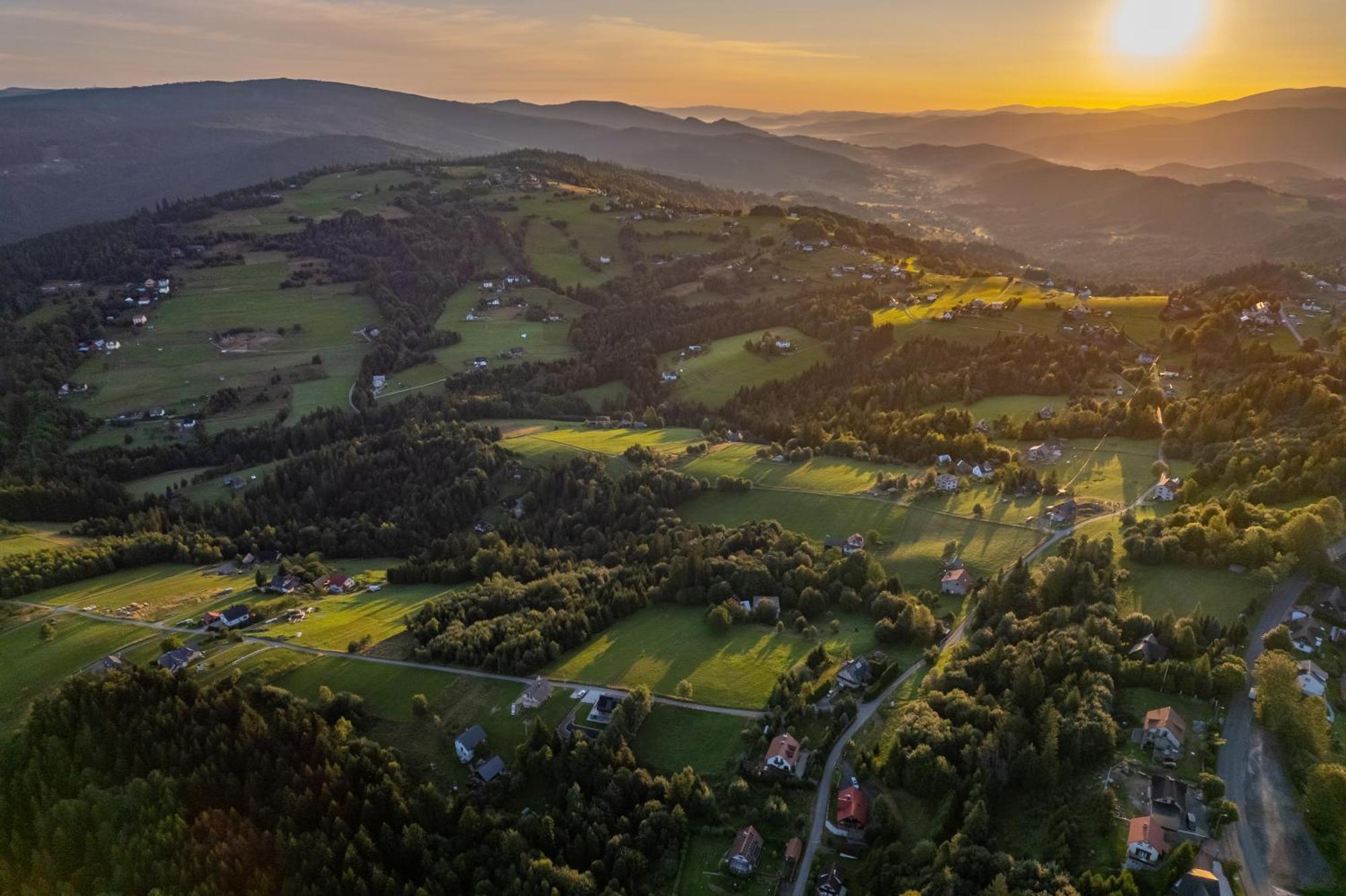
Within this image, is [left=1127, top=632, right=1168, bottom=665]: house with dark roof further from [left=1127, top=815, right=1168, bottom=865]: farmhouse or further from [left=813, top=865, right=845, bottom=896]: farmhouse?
[left=813, top=865, right=845, bottom=896]: farmhouse

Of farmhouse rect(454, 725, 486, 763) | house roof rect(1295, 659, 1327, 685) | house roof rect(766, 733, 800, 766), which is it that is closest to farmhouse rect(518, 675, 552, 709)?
farmhouse rect(454, 725, 486, 763)

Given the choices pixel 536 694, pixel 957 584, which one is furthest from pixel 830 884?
pixel 957 584

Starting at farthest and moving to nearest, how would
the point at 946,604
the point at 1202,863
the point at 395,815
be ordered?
1. the point at 946,604
2. the point at 395,815
3. the point at 1202,863

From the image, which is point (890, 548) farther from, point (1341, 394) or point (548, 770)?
point (1341, 394)

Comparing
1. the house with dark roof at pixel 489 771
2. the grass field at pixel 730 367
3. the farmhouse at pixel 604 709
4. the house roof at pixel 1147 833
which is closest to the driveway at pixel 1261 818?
the house roof at pixel 1147 833

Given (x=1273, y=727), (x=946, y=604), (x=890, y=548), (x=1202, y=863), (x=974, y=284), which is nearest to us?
(x=1202, y=863)

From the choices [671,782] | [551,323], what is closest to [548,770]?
[671,782]
